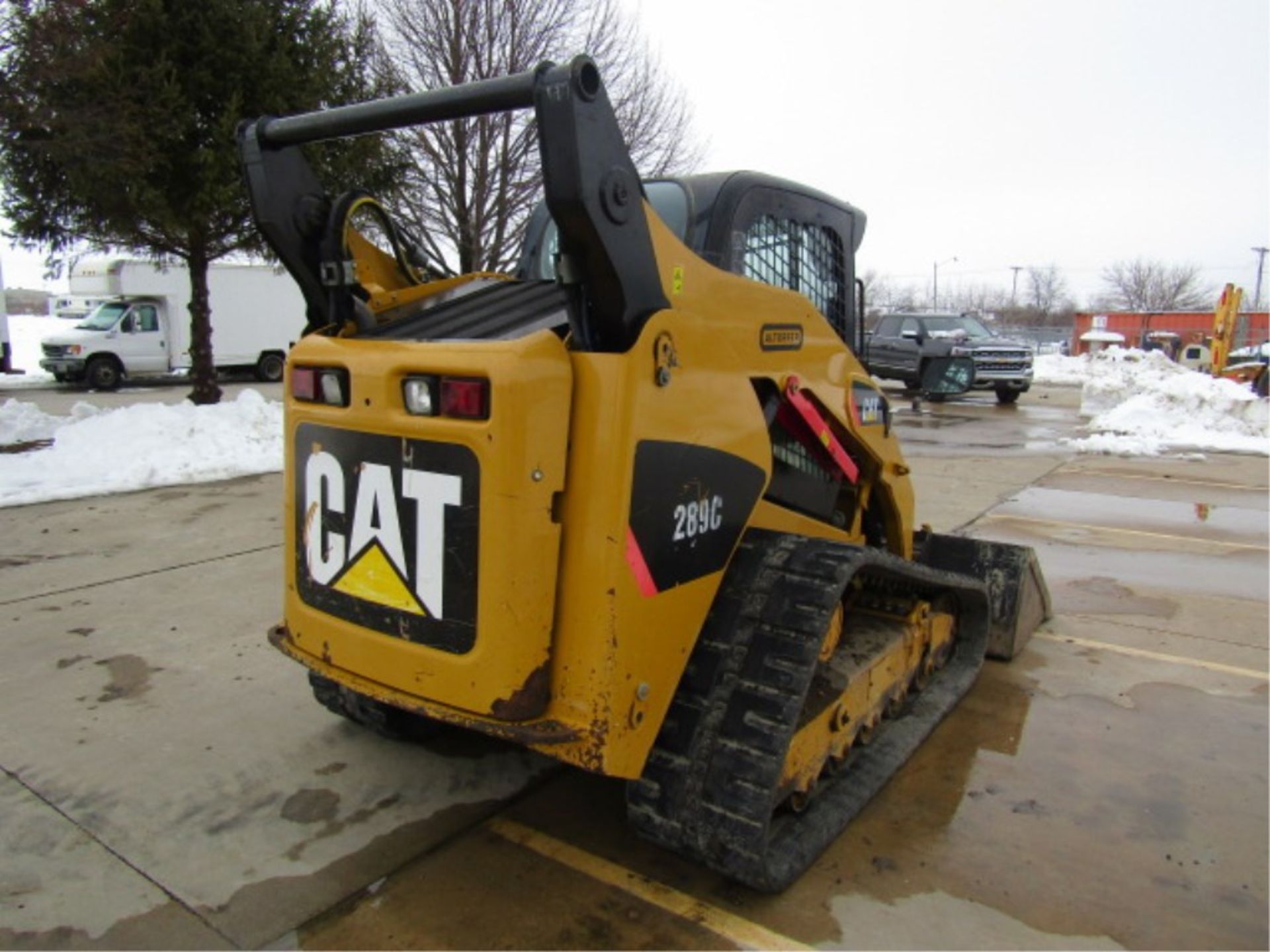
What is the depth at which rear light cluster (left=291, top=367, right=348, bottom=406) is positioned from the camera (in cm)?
270

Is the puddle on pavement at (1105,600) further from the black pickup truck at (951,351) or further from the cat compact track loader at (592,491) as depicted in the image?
the black pickup truck at (951,351)

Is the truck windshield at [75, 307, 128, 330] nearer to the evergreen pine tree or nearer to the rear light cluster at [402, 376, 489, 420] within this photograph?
the evergreen pine tree

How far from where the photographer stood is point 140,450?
31.9 ft

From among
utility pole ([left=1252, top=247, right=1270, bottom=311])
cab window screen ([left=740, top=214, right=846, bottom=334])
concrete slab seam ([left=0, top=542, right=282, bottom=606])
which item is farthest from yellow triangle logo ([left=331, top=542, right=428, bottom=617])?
utility pole ([left=1252, top=247, right=1270, bottom=311])

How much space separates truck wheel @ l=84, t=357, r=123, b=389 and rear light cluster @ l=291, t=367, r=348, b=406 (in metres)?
21.1

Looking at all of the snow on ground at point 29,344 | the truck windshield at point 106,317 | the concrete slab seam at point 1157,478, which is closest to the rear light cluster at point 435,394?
the concrete slab seam at point 1157,478

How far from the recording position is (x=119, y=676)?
4309 mm

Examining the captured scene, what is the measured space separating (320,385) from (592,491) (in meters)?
0.98

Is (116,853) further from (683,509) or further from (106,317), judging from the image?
(106,317)

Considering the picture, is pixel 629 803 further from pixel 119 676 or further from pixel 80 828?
pixel 119 676

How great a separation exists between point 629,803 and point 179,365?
73.6ft

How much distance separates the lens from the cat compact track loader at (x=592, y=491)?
7.70 ft

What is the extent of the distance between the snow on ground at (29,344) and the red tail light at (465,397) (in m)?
10.9

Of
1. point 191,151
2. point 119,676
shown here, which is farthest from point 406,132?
point 119,676
